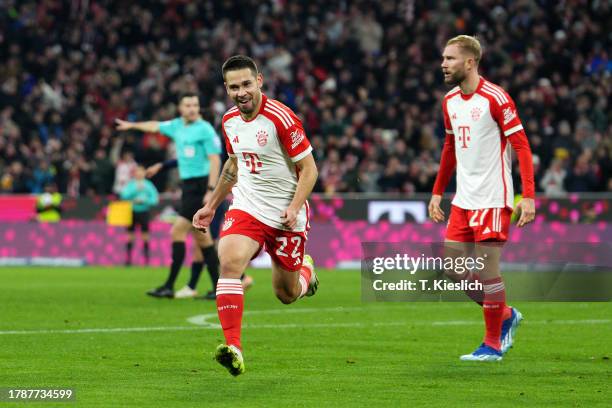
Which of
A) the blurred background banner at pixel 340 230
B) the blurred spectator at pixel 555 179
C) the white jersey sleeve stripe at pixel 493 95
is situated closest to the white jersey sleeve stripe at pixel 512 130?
the white jersey sleeve stripe at pixel 493 95

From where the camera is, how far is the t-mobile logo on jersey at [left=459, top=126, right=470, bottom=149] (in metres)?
9.25

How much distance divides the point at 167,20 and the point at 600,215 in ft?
46.7

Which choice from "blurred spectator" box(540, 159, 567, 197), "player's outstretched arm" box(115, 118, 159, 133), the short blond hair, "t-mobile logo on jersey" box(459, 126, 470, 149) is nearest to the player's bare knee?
"t-mobile logo on jersey" box(459, 126, 470, 149)

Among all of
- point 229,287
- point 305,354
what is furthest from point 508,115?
point 229,287

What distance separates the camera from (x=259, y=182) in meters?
8.45

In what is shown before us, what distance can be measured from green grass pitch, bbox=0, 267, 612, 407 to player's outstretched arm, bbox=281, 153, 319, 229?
102 cm

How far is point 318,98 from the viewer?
92.8 feet

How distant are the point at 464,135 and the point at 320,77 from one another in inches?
784

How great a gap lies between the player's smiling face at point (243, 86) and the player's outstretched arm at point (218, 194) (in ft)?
1.78

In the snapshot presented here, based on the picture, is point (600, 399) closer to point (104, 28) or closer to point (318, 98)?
point (318, 98)

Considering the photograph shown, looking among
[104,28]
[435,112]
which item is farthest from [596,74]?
[104,28]

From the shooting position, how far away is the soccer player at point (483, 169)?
9.13 metres

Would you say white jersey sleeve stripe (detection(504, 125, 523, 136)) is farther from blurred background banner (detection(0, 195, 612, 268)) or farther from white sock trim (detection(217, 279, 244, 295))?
blurred background banner (detection(0, 195, 612, 268))

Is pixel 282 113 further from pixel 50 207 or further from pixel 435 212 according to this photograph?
pixel 50 207
